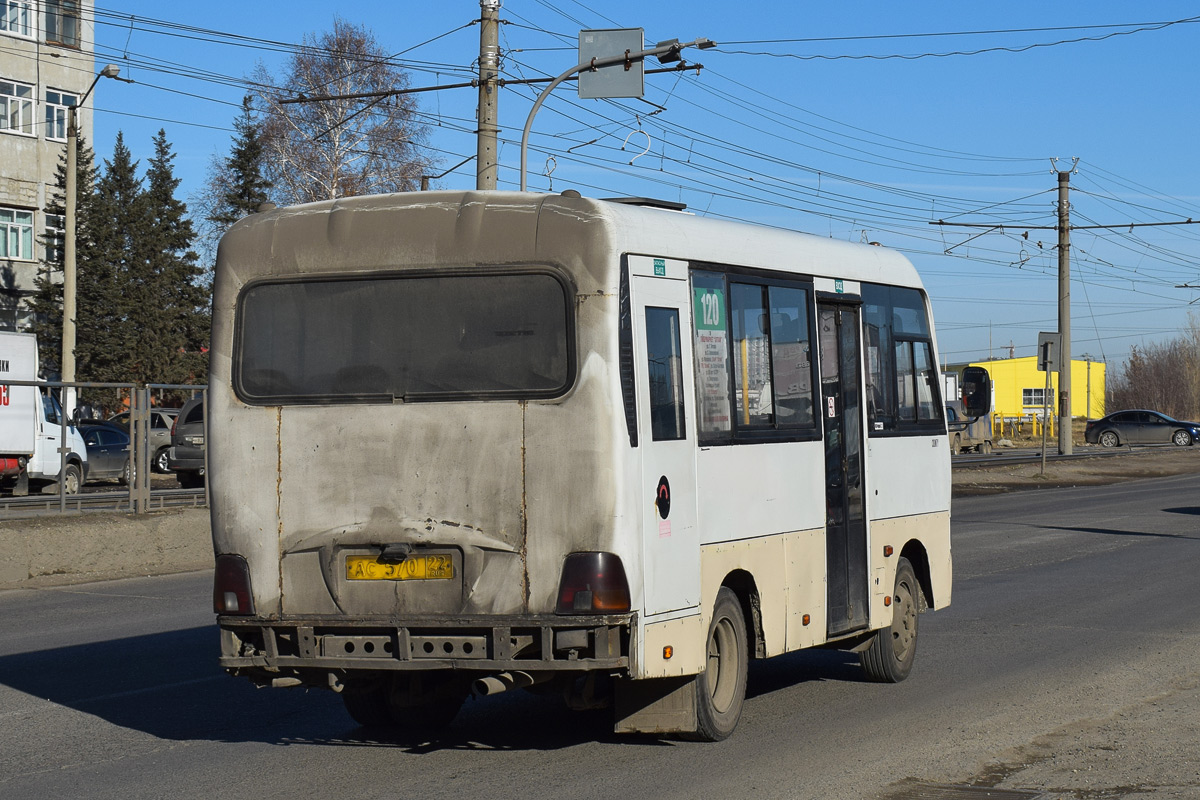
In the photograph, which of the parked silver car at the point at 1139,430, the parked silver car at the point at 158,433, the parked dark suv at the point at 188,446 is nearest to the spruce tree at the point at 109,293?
the parked dark suv at the point at 188,446

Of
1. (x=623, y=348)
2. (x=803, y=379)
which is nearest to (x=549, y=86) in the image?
(x=803, y=379)

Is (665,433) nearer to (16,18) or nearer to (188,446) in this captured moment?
(188,446)

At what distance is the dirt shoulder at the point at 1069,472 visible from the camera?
120ft

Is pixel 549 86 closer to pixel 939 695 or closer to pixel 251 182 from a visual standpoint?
pixel 939 695

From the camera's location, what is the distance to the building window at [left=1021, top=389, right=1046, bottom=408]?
126 m

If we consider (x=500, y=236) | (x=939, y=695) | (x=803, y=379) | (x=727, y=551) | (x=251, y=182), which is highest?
(x=251, y=182)

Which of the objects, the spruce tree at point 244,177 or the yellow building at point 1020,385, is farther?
the yellow building at point 1020,385

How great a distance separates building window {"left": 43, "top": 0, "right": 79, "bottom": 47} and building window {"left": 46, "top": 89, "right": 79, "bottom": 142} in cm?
190

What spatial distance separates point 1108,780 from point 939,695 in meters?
2.40

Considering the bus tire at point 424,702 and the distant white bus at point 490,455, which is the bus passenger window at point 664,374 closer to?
the distant white bus at point 490,455

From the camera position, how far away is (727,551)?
770 cm

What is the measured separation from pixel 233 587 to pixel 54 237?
2072 inches

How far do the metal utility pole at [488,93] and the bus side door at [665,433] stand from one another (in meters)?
13.3

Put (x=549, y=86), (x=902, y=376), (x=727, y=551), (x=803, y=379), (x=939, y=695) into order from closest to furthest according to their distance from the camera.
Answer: (x=727, y=551)
(x=803, y=379)
(x=939, y=695)
(x=902, y=376)
(x=549, y=86)
